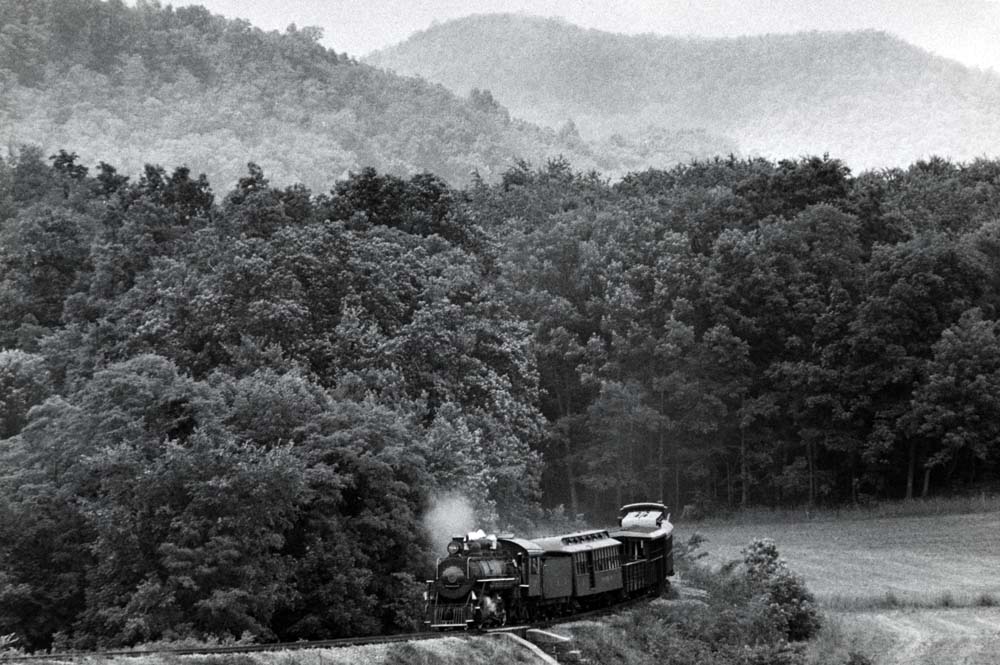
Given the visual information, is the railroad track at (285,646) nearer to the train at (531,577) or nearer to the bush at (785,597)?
the train at (531,577)

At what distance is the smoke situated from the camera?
3990 centimetres

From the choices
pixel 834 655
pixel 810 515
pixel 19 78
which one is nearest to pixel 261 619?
pixel 834 655

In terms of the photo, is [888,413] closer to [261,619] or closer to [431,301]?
[431,301]

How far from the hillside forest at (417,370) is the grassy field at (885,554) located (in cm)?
467

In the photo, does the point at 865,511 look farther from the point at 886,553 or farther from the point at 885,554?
the point at 885,554

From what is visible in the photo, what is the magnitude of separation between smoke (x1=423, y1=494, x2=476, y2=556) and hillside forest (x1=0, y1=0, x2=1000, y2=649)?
1.37 ft

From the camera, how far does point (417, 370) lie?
53.5m

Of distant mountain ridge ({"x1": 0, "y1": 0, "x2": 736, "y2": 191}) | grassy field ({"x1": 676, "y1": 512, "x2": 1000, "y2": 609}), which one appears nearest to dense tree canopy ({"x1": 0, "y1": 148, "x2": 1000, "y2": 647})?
grassy field ({"x1": 676, "y1": 512, "x2": 1000, "y2": 609})

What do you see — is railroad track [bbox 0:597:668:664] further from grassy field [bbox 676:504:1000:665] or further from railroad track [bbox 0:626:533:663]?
grassy field [bbox 676:504:1000:665]

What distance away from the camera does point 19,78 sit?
144 m

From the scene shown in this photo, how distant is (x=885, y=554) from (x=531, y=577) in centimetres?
2915

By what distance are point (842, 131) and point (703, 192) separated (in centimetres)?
8752

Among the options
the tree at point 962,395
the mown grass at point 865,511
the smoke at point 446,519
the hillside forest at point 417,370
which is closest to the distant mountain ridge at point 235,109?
the hillside forest at point 417,370

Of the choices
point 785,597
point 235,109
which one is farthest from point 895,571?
point 235,109
